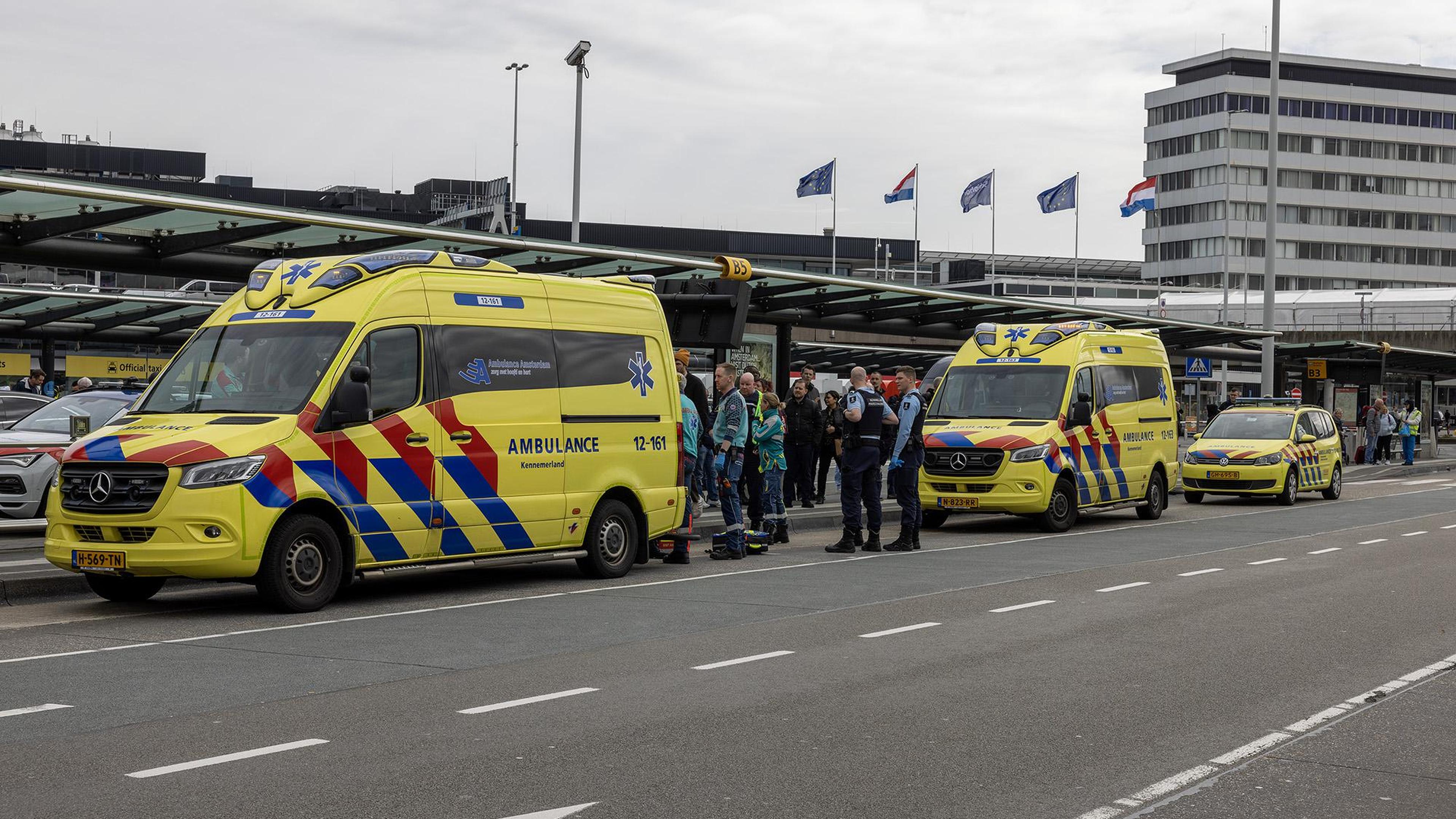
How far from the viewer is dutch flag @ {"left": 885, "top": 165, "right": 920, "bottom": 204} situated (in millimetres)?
57781

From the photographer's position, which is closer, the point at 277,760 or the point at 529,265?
the point at 277,760

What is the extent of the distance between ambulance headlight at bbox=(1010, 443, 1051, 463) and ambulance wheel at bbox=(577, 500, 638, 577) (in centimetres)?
676

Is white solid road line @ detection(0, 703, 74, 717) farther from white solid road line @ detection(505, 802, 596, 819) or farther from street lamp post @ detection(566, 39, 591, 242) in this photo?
street lamp post @ detection(566, 39, 591, 242)

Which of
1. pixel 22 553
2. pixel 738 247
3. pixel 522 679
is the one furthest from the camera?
pixel 738 247

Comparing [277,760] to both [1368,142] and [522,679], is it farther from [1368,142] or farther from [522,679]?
[1368,142]

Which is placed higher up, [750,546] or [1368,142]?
[1368,142]

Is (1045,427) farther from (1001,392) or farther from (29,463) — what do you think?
(29,463)

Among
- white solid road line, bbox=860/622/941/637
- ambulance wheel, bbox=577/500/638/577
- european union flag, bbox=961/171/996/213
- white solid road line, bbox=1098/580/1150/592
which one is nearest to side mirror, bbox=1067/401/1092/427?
white solid road line, bbox=1098/580/1150/592

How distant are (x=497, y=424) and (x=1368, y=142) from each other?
393ft

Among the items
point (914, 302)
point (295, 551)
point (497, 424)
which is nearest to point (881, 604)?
point (497, 424)

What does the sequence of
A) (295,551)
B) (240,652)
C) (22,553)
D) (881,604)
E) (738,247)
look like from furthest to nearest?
(738,247) → (22,553) → (881,604) → (295,551) → (240,652)

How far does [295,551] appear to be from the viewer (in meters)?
11.0

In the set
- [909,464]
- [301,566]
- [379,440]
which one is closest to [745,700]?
[301,566]

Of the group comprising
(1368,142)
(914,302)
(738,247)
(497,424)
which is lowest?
(497,424)
